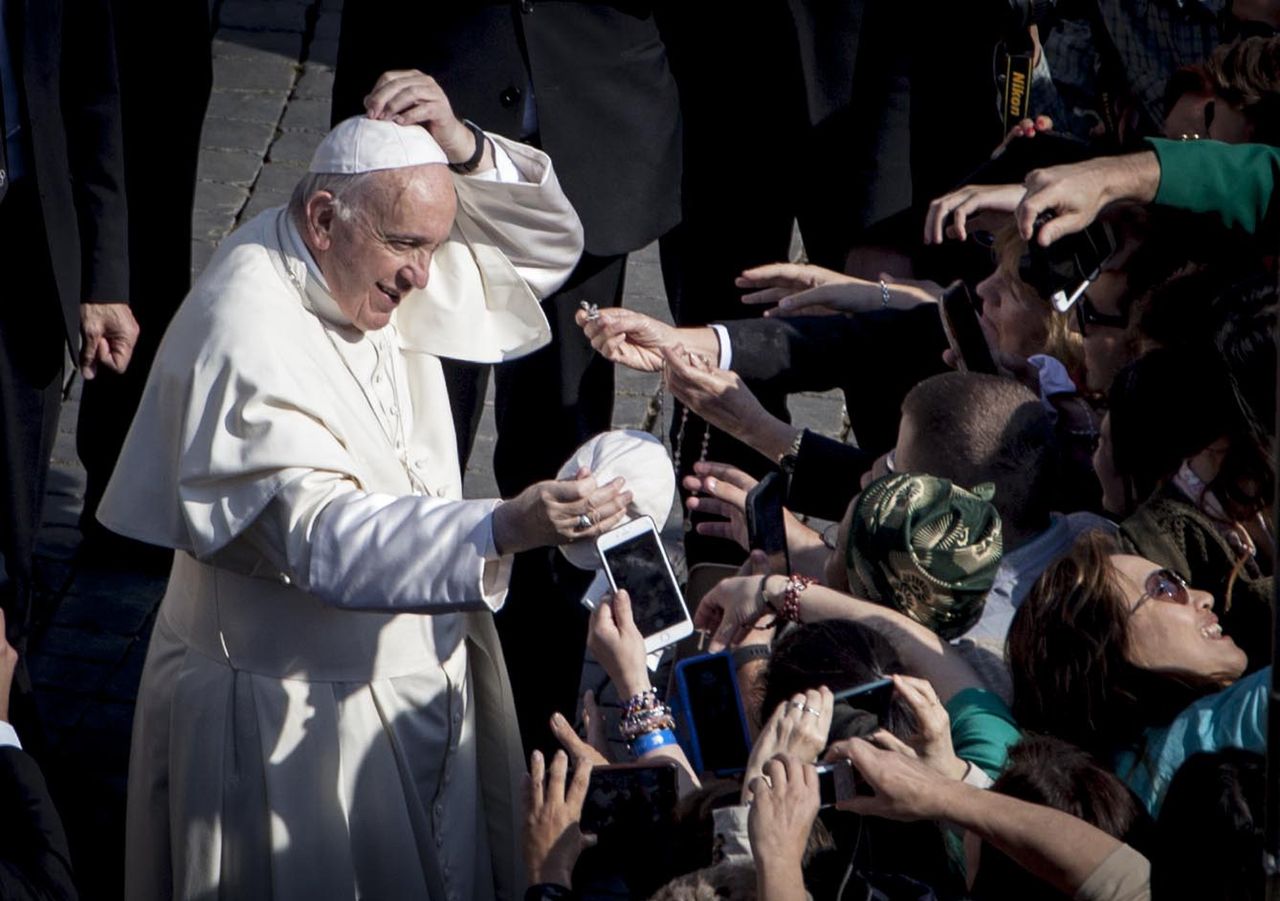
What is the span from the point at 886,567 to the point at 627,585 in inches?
17.3

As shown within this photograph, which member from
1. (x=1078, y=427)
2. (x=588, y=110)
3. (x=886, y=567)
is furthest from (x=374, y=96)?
(x=1078, y=427)

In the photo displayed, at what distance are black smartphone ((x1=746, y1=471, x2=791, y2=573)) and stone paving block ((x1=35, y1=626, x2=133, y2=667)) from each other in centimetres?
208

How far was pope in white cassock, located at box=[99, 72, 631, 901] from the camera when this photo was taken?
306cm

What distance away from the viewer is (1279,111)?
4160mm

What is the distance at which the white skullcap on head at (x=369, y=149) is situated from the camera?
328 centimetres

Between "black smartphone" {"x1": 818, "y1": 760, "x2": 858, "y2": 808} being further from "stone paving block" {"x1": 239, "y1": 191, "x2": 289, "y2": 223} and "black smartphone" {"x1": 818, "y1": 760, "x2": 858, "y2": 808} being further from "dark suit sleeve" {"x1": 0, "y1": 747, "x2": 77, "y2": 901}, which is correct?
"stone paving block" {"x1": 239, "y1": 191, "x2": 289, "y2": 223}

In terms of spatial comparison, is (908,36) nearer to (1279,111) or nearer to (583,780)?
(1279,111)

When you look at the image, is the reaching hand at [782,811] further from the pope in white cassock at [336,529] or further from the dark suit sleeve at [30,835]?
the dark suit sleeve at [30,835]

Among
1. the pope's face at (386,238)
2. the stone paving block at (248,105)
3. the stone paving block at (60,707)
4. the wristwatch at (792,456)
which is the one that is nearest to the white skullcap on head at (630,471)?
the pope's face at (386,238)

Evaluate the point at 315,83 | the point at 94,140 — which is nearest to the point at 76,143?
the point at 94,140

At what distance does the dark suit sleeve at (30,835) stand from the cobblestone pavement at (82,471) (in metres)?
0.97

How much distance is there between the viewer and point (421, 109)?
3506 mm

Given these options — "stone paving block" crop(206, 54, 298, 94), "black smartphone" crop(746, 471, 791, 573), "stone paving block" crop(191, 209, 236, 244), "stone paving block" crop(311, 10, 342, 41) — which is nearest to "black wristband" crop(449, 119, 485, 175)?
"black smartphone" crop(746, 471, 791, 573)

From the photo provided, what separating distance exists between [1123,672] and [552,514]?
927 millimetres
